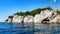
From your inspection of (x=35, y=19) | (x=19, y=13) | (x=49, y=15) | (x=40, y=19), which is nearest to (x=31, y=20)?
(x=35, y=19)

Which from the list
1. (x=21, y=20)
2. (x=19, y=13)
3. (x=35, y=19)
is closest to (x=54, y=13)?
(x=35, y=19)

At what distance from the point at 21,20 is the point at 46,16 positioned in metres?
38.7

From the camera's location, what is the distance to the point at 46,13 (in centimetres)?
11431

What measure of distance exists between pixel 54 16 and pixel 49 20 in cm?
395

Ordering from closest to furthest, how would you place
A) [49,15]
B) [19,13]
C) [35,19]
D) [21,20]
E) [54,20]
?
1. [54,20]
2. [49,15]
3. [35,19]
4. [21,20]
5. [19,13]

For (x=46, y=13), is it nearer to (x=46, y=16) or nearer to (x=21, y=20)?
(x=46, y=16)

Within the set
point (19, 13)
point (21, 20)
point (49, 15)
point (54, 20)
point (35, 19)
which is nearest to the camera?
point (54, 20)

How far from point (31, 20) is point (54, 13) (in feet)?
78.2

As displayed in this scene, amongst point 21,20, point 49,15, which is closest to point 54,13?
point 49,15

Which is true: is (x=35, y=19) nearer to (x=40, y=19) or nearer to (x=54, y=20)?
(x=40, y=19)

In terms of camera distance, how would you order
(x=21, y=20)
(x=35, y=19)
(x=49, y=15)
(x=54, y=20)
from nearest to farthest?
(x=54, y=20)
(x=49, y=15)
(x=35, y=19)
(x=21, y=20)

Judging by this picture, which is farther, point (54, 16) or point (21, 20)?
point (21, 20)

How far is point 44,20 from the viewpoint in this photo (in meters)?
114

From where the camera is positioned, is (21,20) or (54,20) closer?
(54,20)
